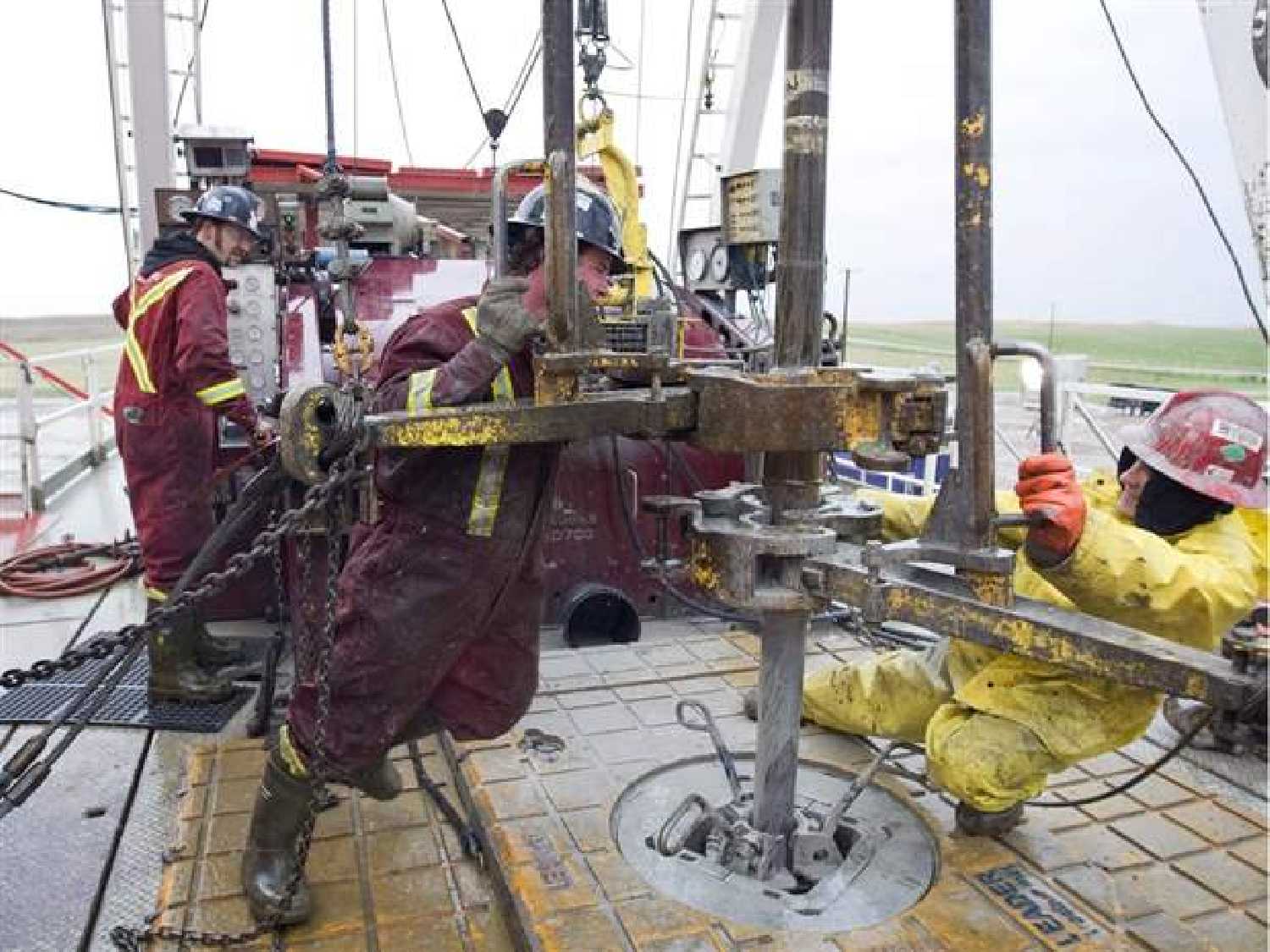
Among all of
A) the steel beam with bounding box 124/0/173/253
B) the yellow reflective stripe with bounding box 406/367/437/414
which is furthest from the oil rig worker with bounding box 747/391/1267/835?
the steel beam with bounding box 124/0/173/253

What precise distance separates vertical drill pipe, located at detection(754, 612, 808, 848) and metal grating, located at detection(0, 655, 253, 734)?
6.77 feet

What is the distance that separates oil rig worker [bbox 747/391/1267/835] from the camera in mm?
2170

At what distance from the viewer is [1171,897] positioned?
8.21 ft

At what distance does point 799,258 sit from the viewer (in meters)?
2.16

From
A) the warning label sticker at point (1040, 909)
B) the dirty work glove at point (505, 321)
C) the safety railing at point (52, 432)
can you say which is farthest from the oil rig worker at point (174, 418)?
the safety railing at point (52, 432)

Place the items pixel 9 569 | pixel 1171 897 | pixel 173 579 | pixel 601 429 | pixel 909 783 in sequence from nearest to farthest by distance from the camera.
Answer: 1. pixel 601 429
2. pixel 1171 897
3. pixel 909 783
4. pixel 173 579
5. pixel 9 569

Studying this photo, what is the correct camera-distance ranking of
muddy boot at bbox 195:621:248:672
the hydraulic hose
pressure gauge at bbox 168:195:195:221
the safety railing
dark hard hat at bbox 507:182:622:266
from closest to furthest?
dark hard hat at bbox 507:182:622:266
muddy boot at bbox 195:621:248:672
pressure gauge at bbox 168:195:195:221
the hydraulic hose
the safety railing

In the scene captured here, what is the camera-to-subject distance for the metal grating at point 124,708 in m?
3.59

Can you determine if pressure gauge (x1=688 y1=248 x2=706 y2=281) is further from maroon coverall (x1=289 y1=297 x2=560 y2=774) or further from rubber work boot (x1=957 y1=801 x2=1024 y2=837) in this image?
rubber work boot (x1=957 y1=801 x2=1024 y2=837)

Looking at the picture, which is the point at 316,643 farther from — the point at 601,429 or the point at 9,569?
the point at 9,569

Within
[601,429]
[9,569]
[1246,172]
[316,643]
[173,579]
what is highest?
[1246,172]

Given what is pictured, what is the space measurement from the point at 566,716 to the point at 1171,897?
1.77 meters

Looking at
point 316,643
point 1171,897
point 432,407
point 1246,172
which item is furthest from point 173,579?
point 1246,172

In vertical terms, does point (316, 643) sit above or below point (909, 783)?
above
